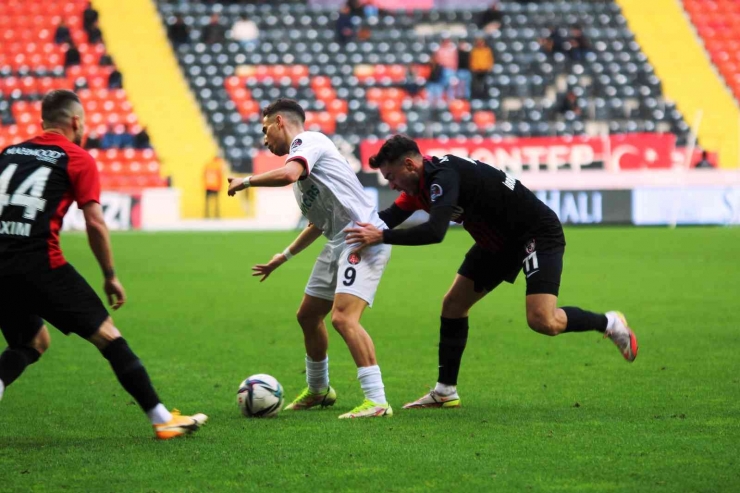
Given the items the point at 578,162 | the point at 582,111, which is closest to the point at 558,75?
the point at 582,111

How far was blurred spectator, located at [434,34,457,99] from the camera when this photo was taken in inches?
1410

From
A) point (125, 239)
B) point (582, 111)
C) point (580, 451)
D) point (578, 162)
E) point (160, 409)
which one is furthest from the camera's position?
point (582, 111)

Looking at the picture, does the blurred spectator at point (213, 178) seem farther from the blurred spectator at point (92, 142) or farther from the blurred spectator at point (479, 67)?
A: the blurred spectator at point (479, 67)

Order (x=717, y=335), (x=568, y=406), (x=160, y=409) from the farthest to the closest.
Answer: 1. (x=717, y=335)
2. (x=568, y=406)
3. (x=160, y=409)

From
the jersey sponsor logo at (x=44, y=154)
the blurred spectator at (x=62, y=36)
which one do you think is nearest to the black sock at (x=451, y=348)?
the jersey sponsor logo at (x=44, y=154)

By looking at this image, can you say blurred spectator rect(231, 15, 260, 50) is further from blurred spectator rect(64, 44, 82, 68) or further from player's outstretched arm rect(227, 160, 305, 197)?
player's outstretched arm rect(227, 160, 305, 197)

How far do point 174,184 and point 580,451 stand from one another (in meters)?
28.2

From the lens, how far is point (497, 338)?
10.9 meters

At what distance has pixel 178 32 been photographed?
36.8m

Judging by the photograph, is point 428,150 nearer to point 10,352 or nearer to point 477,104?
point 477,104

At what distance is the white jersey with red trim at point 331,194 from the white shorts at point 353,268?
131 mm

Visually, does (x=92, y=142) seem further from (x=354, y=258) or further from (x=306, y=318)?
(x=354, y=258)

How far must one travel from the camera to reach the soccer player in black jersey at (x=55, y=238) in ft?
19.0

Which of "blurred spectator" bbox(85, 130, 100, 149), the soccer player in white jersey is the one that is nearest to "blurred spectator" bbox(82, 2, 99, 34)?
"blurred spectator" bbox(85, 130, 100, 149)
